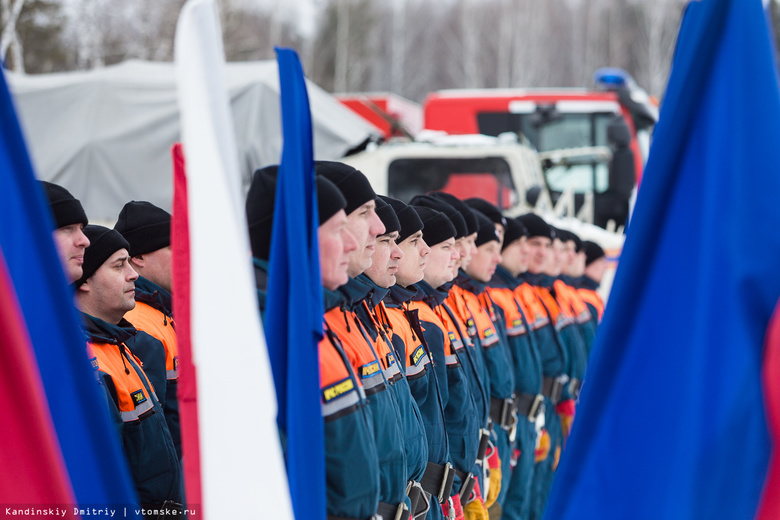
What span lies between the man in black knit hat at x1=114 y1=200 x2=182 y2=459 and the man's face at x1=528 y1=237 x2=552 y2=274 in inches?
132

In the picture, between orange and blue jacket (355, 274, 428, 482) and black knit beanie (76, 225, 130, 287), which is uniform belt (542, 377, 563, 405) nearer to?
orange and blue jacket (355, 274, 428, 482)

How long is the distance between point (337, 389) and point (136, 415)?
1.05 m

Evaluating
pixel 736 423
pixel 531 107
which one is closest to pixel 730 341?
pixel 736 423

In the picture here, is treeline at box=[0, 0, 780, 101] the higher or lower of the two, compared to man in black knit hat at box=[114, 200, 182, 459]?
higher

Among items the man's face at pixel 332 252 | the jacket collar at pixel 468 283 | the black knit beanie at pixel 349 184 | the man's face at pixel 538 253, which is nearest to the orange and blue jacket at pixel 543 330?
Result: the man's face at pixel 538 253

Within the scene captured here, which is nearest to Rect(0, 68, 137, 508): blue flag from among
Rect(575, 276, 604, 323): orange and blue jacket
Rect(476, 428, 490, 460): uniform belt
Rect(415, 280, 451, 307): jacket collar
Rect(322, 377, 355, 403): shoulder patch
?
Rect(322, 377, 355, 403): shoulder patch

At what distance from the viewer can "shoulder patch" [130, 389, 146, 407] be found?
3495 mm

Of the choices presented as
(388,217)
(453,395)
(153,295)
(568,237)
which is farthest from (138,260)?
(568,237)

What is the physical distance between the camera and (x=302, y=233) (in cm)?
224

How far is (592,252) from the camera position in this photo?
9.23 metres

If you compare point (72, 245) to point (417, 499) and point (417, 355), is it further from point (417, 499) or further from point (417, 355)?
point (417, 499)

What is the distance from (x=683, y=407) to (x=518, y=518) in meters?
4.34

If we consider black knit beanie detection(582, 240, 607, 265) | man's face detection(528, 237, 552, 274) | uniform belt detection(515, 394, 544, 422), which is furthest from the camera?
black knit beanie detection(582, 240, 607, 265)

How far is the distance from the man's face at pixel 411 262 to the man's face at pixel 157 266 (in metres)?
1.10
